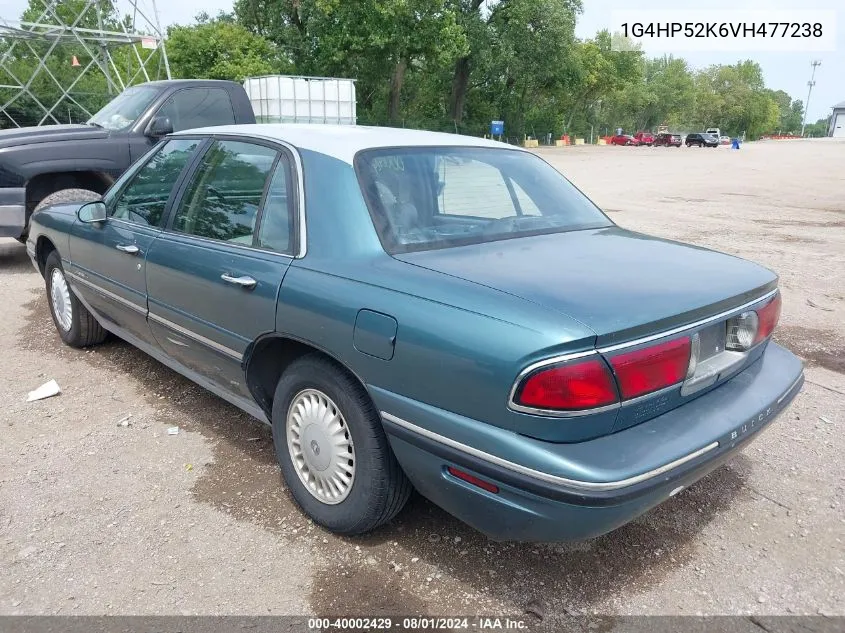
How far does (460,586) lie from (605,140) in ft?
255

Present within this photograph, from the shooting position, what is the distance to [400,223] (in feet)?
8.95

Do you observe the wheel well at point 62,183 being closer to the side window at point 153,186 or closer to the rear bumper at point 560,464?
the side window at point 153,186

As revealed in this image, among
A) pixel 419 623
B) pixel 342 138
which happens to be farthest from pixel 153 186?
pixel 419 623

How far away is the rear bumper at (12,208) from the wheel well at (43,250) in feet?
6.72

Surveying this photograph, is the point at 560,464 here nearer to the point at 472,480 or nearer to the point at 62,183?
the point at 472,480

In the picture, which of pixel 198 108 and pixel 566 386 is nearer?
pixel 566 386

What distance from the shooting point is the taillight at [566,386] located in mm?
2004

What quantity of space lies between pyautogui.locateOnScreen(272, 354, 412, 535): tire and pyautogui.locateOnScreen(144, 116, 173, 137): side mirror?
493 cm

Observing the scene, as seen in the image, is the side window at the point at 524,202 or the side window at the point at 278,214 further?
the side window at the point at 524,202

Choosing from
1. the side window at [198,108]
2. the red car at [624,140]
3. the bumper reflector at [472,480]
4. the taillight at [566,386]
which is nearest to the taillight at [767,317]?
the taillight at [566,386]

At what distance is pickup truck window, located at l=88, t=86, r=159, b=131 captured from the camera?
722cm

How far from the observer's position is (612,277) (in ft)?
7.86

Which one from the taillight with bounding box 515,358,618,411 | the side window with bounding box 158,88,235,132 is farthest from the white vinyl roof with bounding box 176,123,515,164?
the side window with bounding box 158,88,235,132

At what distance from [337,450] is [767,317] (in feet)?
5.89
